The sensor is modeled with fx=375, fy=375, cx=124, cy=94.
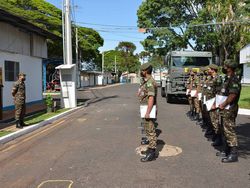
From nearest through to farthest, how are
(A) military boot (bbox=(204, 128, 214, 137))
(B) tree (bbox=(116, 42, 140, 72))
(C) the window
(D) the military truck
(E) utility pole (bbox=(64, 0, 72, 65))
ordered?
(A) military boot (bbox=(204, 128, 214, 137)), (C) the window, (E) utility pole (bbox=(64, 0, 72, 65)), (D) the military truck, (B) tree (bbox=(116, 42, 140, 72))

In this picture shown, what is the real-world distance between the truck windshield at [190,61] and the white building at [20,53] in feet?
23.6

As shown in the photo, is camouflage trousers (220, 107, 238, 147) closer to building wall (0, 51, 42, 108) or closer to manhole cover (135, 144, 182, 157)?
manhole cover (135, 144, 182, 157)

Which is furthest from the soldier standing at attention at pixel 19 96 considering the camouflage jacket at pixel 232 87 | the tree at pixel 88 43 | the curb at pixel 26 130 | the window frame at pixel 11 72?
the tree at pixel 88 43


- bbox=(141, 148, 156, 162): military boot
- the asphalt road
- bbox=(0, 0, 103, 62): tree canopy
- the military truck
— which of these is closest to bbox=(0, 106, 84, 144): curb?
the asphalt road

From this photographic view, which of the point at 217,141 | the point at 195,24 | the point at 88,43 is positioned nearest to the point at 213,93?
the point at 217,141

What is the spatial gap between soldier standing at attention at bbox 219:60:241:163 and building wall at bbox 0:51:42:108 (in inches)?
468

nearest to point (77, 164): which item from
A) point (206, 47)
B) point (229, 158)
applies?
point (229, 158)

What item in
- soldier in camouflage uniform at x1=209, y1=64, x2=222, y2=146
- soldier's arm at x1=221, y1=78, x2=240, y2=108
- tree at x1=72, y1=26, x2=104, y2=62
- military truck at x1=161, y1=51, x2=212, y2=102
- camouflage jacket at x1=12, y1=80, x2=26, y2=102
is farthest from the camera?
tree at x1=72, y1=26, x2=104, y2=62

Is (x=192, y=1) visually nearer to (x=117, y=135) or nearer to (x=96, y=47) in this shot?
(x=96, y=47)

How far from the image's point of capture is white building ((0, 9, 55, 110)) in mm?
16344

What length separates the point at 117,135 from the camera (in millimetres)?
9961

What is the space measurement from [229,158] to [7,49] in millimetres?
12558

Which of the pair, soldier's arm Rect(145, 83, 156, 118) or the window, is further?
the window

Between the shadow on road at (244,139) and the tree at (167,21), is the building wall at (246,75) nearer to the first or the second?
the tree at (167,21)
